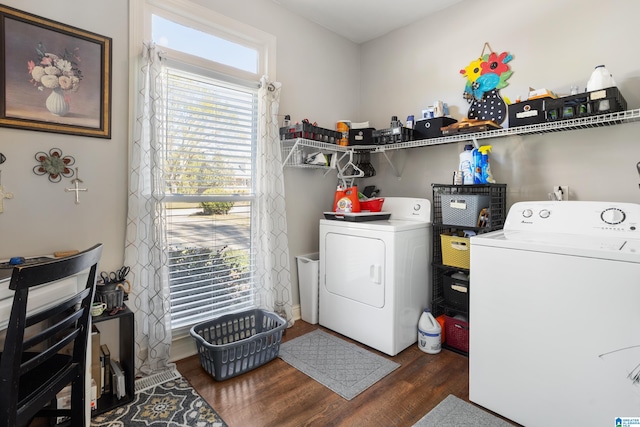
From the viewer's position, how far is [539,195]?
7.19 feet

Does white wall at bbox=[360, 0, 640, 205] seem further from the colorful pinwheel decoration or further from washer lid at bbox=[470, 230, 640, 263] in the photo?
washer lid at bbox=[470, 230, 640, 263]

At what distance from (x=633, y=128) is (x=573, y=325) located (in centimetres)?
127

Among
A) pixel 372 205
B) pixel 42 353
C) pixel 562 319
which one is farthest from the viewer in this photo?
pixel 372 205

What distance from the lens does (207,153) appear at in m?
2.25

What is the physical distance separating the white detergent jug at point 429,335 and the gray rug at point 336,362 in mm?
314

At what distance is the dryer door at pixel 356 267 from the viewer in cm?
227

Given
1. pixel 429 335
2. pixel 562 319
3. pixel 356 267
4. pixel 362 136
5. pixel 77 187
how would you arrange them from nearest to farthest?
pixel 562 319 → pixel 77 187 → pixel 429 335 → pixel 356 267 → pixel 362 136

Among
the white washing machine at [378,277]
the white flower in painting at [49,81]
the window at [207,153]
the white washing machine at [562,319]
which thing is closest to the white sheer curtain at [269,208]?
the window at [207,153]

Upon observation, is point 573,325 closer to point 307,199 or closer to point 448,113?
point 448,113

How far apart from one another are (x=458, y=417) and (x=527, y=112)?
70.3 inches

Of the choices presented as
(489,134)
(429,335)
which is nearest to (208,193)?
(429,335)

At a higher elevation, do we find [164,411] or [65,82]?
[65,82]

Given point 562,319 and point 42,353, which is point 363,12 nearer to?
point 562,319

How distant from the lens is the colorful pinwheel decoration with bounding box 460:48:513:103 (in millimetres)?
2342
